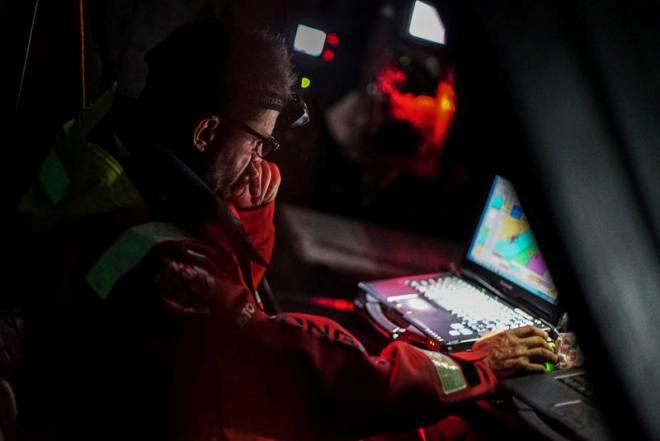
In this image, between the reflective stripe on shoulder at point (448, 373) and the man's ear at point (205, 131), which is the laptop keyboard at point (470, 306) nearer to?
the reflective stripe on shoulder at point (448, 373)

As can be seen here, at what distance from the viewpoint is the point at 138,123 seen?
1.50 meters

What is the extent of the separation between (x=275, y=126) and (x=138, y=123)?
466mm

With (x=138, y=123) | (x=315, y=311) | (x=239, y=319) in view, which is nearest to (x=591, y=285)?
(x=239, y=319)

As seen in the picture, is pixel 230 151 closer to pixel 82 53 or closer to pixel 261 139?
pixel 261 139

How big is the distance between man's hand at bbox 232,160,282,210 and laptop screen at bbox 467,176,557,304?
876 millimetres

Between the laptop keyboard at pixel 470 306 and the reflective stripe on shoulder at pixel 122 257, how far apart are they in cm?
102

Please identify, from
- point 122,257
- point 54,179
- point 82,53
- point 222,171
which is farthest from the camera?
point 82,53

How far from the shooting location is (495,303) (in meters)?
2.02

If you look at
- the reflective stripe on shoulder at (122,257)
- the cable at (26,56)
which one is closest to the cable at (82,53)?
the cable at (26,56)

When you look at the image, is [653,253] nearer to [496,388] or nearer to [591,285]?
[591,285]

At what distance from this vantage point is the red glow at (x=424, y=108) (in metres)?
8.78

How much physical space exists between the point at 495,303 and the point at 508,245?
239mm

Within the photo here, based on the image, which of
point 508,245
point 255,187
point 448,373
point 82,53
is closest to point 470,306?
point 508,245

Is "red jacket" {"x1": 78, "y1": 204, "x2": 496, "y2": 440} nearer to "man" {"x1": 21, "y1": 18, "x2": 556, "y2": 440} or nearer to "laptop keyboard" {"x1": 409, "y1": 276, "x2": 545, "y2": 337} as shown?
"man" {"x1": 21, "y1": 18, "x2": 556, "y2": 440}
